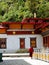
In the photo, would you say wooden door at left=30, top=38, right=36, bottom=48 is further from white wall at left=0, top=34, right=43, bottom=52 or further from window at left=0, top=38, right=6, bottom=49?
window at left=0, top=38, right=6, bottom=49

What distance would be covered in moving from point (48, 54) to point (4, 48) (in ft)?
58.3

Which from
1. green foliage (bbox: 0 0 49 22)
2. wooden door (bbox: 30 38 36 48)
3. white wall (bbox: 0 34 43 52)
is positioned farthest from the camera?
green foliage (bbox: 0 0 49 22)

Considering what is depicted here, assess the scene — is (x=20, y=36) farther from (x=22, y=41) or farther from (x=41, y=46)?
(x=41, y=46)

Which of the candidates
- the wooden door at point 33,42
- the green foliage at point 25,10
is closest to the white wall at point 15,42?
the wooden door at point 33,42

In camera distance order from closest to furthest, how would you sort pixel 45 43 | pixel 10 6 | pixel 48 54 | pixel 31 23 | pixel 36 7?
pixel 48 54
pixel 45 43
pixel 31 23
pixel 36 7
pixel 10 6

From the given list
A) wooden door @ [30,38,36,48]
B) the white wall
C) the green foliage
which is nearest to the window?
the white wall

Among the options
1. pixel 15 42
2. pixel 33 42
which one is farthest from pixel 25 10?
pixel 15 42

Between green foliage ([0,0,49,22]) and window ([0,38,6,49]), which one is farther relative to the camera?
green foliage ([0,0,49,22])

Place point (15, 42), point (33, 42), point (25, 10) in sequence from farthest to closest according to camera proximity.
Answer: point (25, 10), point (33, 42), point (15, 42)

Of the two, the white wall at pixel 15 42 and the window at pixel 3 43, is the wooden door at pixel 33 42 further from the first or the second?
the window at pixel 3 43

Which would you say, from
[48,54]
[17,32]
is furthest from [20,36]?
[48,54]

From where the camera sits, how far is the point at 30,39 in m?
36.8

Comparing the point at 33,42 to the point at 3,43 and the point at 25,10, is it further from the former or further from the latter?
the point at 25,10

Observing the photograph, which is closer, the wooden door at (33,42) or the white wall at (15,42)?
the white wall at (15,42)
